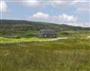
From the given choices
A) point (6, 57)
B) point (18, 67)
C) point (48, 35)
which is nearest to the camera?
point (18, 67)

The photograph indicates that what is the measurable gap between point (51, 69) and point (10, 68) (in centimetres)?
177

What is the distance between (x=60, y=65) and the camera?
12.6m

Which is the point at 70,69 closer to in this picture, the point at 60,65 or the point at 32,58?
the point at 60,65

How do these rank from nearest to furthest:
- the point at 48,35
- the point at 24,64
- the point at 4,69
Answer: the point at 4,69
the point at 24,64
the point at 48,35

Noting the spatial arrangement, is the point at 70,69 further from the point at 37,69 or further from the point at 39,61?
the point at 39,61

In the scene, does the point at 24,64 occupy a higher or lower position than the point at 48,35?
higher

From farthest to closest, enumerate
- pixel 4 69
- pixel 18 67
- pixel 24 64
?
pixel 24 64, pixel 18 67, pixel 4 69

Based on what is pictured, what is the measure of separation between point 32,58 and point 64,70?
322cm

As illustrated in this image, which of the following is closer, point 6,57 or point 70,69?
point 70,69

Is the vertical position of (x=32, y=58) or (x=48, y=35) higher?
(x=32, y=58)

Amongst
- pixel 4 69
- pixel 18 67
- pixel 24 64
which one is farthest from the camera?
pixel 24 64

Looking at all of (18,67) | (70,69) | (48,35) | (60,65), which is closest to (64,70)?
(70,69)

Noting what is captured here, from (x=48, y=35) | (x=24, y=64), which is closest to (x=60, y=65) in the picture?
(x=24, y=64)

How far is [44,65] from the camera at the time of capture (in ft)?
40.4
